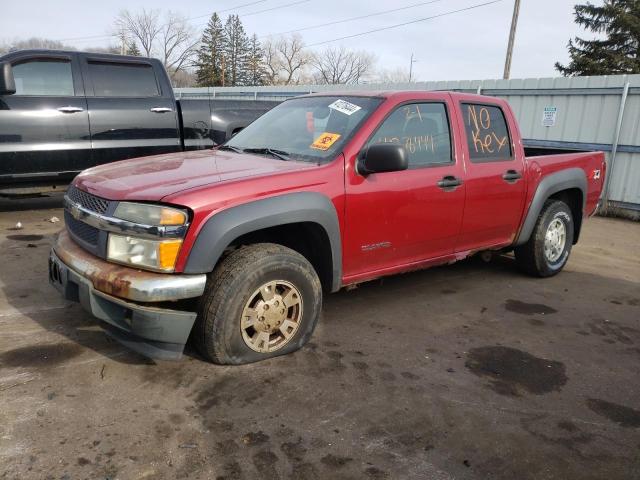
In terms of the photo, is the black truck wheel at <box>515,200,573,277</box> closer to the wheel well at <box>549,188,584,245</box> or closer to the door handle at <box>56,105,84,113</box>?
the wheel well at <box>549,188,584,245</box>

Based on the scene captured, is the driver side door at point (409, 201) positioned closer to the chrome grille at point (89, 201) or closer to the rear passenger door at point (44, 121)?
the chrome grille at point (89, 201)

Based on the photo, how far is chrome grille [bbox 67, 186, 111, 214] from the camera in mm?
2979

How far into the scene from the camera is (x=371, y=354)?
3.46 m

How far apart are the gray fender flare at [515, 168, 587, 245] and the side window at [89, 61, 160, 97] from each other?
5.03 meters

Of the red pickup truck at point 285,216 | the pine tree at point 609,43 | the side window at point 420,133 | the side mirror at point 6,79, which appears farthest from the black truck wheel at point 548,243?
the pine tree at point 609,43

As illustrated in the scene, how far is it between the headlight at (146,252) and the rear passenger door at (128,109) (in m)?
4.31

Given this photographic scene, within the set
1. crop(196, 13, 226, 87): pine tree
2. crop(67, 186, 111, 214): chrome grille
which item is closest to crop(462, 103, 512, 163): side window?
crop(67, 186, 111, 214): chrome grille

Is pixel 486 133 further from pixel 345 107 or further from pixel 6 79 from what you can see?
pixel 6 79

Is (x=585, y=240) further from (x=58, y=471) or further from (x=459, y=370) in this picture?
(x=58, y=471)

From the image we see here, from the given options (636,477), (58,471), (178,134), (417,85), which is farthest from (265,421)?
(417,85)

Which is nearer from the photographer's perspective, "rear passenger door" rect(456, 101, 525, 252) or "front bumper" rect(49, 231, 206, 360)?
"front bumper" rect(49, 231, 206, 360)

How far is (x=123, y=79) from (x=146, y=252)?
4.94 meters

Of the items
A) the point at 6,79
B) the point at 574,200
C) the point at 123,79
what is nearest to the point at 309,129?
the point at 574,200

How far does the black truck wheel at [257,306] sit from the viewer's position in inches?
117
